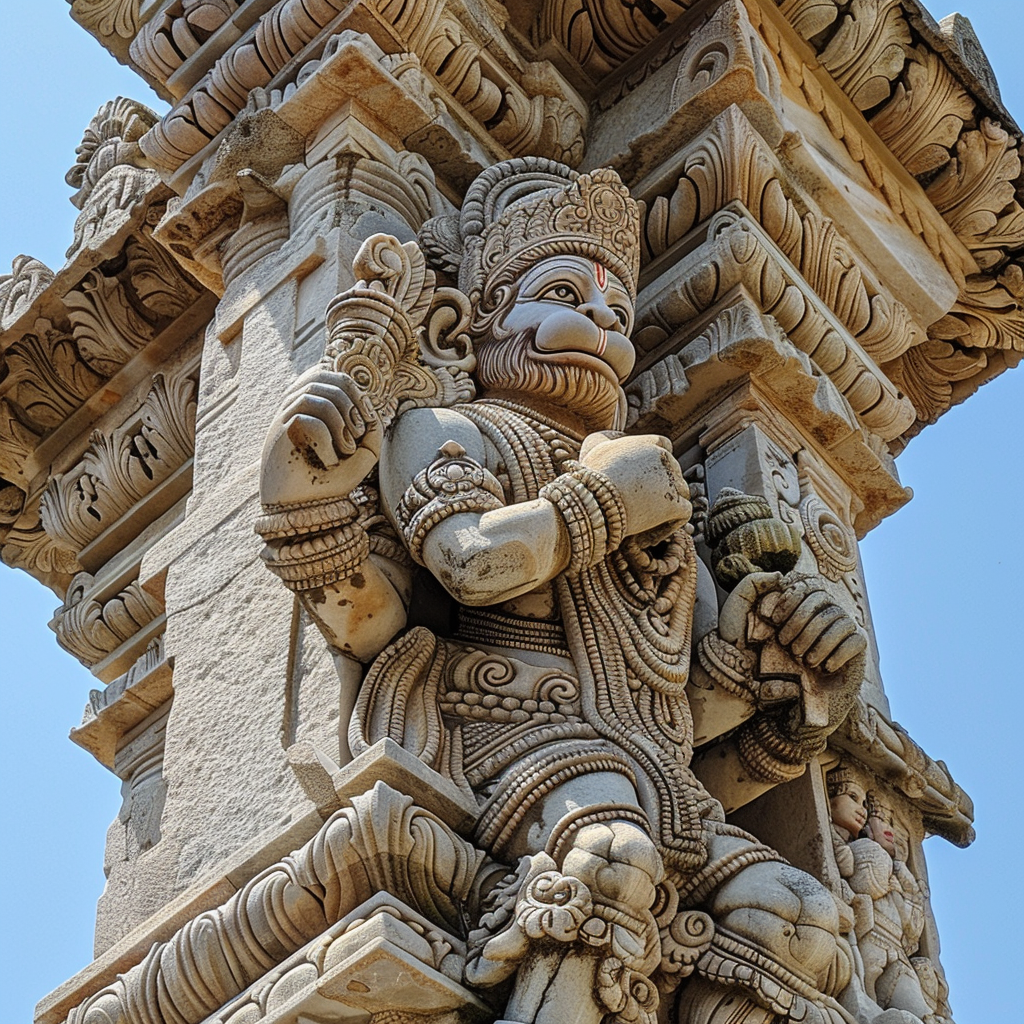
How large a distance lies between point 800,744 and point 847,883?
437 millimetres

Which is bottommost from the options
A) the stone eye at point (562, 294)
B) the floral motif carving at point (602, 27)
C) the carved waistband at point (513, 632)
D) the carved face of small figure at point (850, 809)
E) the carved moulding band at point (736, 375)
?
the carved waistband at point (513, 632)

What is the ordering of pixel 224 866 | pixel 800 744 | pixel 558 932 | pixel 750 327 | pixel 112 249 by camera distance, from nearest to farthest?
pixel 558 932 → pixel 224 866 → pixel 800 744 → pixel 750 327 → pixel 112 249

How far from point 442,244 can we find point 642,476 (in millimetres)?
1128

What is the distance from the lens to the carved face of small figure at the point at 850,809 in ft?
16.0

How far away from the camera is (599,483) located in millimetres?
4145

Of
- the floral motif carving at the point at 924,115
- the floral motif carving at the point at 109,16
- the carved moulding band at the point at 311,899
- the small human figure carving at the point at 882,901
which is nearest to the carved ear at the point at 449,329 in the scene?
the carved moulding band at the point at 311,899

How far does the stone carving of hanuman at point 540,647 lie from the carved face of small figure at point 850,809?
593mm

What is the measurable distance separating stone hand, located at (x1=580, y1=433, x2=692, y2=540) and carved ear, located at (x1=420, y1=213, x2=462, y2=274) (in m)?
0.91

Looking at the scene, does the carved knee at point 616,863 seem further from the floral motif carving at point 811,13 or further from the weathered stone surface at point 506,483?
the floral motif carving at point 811,13

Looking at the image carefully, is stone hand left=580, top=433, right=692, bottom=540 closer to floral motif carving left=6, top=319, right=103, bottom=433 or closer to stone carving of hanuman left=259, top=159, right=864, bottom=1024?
stone carving of hanuman left=259, top=159, right=864, bottom=1024

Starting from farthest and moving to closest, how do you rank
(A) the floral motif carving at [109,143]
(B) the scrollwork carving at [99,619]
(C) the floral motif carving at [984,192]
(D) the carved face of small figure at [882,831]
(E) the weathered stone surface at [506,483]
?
(A) the floral motif carving at [109,143]
(C) the floral motif carving at [984,192]
(B) the scrollwork carving at [99,619]
(D) the carved face of small figure at [882,831]
(E) the weathered stone surface at [506,483]

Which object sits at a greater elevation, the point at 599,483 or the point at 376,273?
the point at 376,273

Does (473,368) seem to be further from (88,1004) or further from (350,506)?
(88,1004)

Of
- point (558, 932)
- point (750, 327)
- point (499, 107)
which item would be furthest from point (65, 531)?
point (558, 932)
